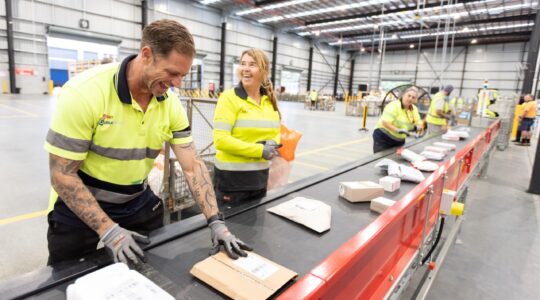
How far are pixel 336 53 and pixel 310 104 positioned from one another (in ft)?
51.5

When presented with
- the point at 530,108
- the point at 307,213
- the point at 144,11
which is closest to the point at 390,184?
the point at 307,213

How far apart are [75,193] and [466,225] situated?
396 cm

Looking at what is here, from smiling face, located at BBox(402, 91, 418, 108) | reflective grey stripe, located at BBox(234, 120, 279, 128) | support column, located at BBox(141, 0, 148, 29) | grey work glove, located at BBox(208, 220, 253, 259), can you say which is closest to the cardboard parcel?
grey work glove, located at BBox(208, 220, 253, 259)

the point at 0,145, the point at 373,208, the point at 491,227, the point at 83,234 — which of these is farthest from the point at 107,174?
the point at 0,145

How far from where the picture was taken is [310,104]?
63.9 ft

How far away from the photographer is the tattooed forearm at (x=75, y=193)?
1.09 metres

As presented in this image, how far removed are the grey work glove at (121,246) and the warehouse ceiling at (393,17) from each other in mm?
17267

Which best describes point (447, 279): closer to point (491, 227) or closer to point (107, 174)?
point (491, 227)

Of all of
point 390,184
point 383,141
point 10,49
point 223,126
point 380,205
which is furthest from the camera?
point 10,49

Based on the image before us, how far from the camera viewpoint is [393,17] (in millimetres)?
21266

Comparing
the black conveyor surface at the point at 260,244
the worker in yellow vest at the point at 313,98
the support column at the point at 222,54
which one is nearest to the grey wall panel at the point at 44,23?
the support column at the point at 222,54

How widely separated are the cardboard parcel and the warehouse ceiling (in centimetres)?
1657

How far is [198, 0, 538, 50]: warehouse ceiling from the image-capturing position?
18.1 meters

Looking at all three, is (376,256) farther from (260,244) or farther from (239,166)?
(239,166)
